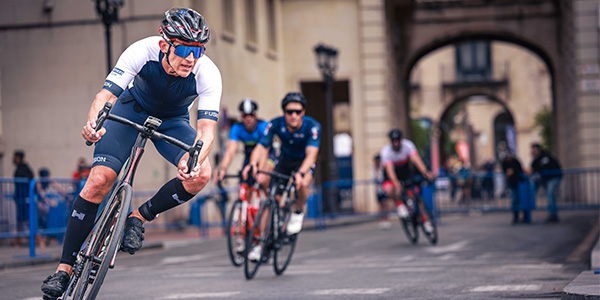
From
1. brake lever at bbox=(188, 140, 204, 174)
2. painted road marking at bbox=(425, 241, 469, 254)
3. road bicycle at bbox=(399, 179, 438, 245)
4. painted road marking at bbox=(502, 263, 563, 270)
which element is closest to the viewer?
brake lever at bbox=(188, 140, 204, 174)

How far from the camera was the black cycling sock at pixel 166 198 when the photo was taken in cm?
568

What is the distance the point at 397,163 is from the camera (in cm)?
1541

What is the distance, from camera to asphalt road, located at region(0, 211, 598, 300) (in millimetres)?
7684

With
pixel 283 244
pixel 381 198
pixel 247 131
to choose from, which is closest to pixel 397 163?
pixel 247 131

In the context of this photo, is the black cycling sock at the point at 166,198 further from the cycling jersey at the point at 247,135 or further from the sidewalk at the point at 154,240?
the sidewalk at the point at 154,240

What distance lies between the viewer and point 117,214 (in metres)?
5.34

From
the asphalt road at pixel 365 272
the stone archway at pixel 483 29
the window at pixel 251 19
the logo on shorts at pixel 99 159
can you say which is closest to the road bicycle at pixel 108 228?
the logo on shorts at pixel 99 159

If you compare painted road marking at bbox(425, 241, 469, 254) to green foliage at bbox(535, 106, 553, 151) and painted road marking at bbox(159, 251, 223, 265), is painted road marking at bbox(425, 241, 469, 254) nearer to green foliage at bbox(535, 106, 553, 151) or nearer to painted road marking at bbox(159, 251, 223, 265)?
painted road marking at bbox(159, 251, 223, 265)

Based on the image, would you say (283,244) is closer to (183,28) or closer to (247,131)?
(247,131)

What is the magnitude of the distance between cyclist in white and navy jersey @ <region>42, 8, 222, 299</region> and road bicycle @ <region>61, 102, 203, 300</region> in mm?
91

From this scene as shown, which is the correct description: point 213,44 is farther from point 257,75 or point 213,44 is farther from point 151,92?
point 151,92

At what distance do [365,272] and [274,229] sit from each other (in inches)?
44.1

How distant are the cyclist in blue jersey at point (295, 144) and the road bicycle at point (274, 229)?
0.32 feet

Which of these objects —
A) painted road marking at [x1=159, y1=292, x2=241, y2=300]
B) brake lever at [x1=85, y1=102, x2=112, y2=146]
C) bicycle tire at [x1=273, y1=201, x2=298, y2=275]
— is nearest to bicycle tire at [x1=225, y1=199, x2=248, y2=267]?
bicycle tire at [x1=273, y1=201, x2=298, y2=275]
